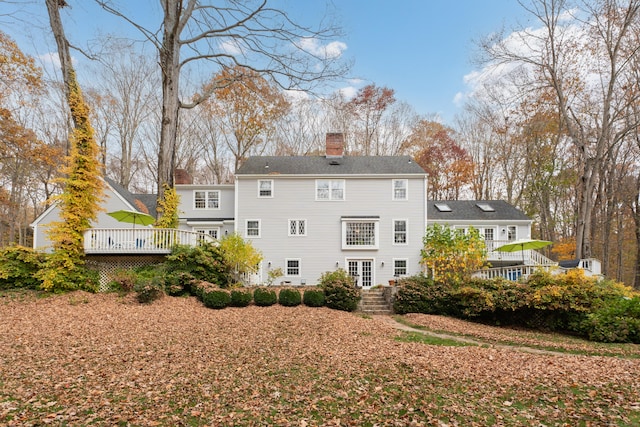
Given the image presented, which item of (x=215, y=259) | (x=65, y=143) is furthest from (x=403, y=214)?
(x=65, y=143)

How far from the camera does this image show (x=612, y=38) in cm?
1647

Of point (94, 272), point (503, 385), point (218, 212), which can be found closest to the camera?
point (503, 385)

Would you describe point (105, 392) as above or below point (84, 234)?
below

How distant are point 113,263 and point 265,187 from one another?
8.91m

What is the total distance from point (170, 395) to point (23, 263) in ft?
33.5

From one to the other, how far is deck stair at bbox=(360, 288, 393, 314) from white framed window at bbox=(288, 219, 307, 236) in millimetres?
5774

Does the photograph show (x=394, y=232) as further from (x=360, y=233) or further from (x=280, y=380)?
(x=280, y=380)

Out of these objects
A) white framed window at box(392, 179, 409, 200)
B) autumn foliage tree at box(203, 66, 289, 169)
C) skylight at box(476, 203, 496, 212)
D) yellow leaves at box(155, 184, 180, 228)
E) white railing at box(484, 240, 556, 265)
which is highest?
autumn foliage tree at box(203, 66, 289, 169)

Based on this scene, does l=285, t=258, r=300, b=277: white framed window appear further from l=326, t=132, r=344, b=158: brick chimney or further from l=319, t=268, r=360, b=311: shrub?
l=326, t=132, r=344, b=158: brick chimney

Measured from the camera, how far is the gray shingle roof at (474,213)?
71.9 ft

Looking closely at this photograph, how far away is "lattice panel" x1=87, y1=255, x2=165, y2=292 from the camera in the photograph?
12242 millimetres

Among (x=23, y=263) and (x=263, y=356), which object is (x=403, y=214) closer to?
(x=263, y=356)

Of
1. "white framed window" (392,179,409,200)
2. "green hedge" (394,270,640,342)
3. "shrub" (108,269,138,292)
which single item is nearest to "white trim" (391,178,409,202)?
"white framed window" (392,179,409,200)

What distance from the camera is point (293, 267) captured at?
1911cm
